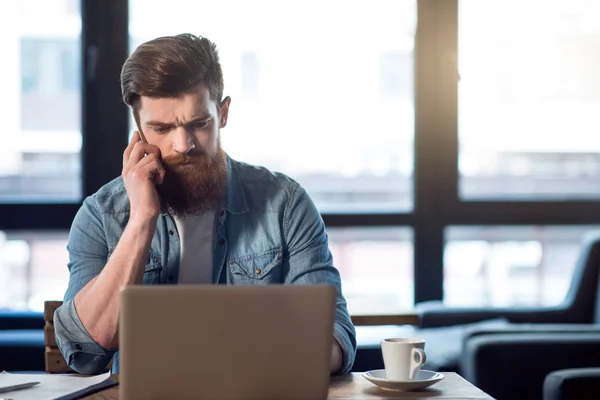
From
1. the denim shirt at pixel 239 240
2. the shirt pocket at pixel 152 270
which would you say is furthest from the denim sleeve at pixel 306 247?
the shirt pocket at pixel 152 270

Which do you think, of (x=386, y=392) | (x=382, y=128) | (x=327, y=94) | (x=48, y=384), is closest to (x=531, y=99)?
(x=382, y=128)

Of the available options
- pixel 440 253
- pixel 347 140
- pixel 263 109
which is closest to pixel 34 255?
pixel 263 109

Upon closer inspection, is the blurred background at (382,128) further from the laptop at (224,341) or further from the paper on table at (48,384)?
the laptop at (224,341)

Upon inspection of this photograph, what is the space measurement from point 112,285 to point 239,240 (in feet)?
1.20

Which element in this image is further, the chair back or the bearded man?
the chair back

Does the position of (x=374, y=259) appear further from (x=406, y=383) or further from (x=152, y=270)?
(x=406, y=383)

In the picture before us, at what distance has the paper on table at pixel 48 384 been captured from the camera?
1.55 metres

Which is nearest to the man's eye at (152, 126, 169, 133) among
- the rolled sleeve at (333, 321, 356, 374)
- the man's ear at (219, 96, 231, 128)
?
the man's ear at (219, 96, 231, 128)

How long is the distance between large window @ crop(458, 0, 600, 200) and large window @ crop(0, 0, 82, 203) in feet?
6.48

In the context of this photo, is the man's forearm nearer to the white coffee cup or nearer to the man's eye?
the man's eye

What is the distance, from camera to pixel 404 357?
5.16ft

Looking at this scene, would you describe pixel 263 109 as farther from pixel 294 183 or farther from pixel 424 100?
pixel 294 183

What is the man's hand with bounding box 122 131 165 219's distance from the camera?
6.78 feet

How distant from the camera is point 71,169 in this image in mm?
4398
